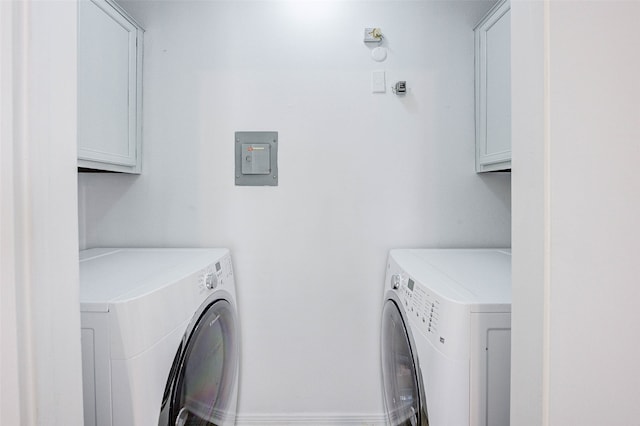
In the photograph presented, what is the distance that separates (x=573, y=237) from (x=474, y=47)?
1.44m

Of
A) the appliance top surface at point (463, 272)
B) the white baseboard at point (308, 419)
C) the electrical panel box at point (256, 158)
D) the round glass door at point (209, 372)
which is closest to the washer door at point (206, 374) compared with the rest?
the round glass door at point (209, 372)

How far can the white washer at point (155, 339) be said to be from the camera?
0.81 meters

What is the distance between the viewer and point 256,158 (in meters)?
1.63

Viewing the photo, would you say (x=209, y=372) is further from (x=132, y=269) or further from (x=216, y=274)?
(x=132, y=269)

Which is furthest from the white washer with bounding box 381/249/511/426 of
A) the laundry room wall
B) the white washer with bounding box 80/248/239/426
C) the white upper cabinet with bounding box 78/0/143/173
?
the white upper cabinet with bounding box 78/0/143/173

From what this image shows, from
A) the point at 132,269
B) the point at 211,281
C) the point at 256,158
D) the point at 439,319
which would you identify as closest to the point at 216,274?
the point at 211,281

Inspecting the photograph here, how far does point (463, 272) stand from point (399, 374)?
427 mm

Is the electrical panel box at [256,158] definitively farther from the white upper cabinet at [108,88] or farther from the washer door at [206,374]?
the washer door at [206,374]

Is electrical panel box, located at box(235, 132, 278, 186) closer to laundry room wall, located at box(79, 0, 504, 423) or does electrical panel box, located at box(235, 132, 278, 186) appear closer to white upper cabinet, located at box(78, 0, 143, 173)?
laundry room wall, located at box(79, 0, 504, 423)

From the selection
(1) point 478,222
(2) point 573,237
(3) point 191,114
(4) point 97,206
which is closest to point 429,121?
(1) point 478,222

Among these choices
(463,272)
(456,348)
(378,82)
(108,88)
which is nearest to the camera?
(456,348)

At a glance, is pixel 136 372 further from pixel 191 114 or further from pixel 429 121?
pixel 429 121

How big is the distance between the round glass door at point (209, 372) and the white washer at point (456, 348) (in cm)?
66

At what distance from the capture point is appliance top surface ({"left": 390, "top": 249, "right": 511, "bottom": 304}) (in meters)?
0.88
